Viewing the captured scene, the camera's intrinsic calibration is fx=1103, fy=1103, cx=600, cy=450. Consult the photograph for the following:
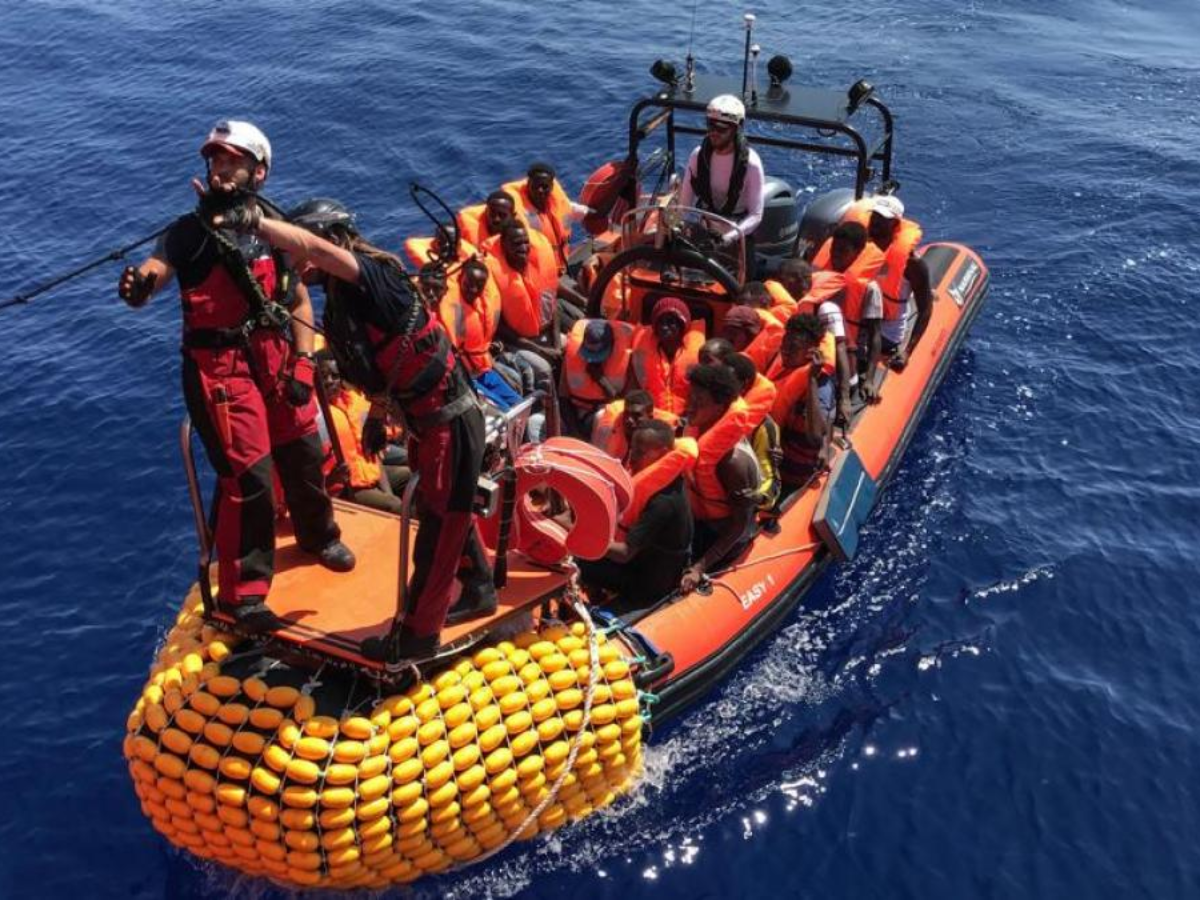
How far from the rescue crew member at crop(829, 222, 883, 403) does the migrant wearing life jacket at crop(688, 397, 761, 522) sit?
219cm

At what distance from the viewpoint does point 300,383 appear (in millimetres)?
5094

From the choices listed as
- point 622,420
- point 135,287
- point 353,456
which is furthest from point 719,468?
point 135,287

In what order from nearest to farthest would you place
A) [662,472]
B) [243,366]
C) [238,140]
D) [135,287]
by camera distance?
[135,287] → [238,140] → [243,366] → [662,472]

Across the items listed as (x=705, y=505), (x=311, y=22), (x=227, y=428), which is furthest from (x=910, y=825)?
(x=311, y=22)

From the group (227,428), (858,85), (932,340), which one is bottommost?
(932,340)

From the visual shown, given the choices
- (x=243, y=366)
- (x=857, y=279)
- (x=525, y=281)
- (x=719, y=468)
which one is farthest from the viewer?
(x=525, y=281)

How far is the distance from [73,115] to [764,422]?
14.3 m

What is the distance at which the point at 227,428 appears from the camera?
4.88 meters

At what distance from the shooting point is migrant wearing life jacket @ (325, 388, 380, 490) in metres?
6.73

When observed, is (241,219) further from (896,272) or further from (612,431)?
(896,272)

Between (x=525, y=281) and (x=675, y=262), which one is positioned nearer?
(x=675, y=262)

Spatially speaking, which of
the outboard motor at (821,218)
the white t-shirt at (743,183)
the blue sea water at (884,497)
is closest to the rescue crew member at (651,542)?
the blue sea water at (884,497)

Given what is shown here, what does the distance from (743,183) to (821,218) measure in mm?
1515

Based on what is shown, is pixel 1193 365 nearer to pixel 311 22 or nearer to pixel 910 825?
pixel 910 825
